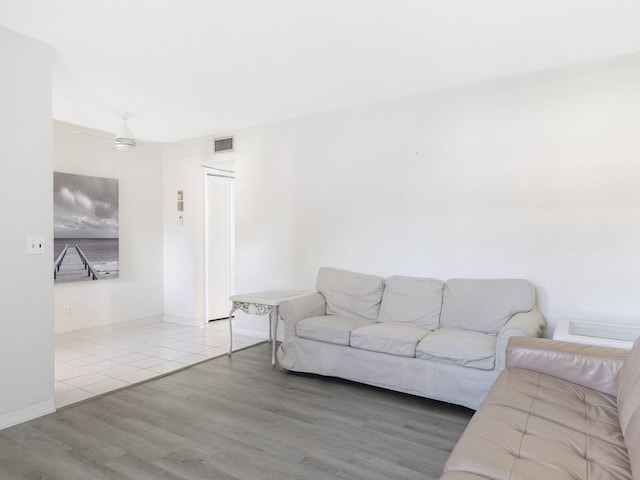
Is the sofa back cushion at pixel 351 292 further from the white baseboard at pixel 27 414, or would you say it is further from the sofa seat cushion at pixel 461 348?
the white baseboard at pixel 27 414

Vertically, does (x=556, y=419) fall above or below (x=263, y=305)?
below

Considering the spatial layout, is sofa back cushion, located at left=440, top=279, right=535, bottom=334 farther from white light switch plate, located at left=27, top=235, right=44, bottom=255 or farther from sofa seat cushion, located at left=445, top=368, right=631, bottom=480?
white light switch plate, located at left=27, top=235, right=44, bottom=255

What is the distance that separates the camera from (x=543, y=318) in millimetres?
3020

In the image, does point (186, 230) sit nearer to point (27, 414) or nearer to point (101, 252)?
point (101, 252)

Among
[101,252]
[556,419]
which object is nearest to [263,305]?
[101,252]

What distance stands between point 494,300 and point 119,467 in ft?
8.79

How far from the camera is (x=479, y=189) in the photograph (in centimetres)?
330

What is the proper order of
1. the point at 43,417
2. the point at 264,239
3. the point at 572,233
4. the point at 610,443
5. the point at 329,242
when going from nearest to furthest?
1. the point at 610,443
2. the point at 43,417
3. the point at 572,233
4. the point at 329,242
5. the point at 264,239

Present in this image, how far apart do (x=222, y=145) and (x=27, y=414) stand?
3364mm

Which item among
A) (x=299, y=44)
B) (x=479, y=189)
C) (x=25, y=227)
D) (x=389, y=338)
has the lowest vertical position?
(x=389, y=338)

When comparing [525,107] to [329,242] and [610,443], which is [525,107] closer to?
[329,242]

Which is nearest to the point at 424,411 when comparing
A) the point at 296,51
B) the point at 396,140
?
the point at 396,140

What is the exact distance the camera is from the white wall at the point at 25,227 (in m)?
2.42

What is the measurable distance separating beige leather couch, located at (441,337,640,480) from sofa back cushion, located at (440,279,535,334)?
0.69 meters
